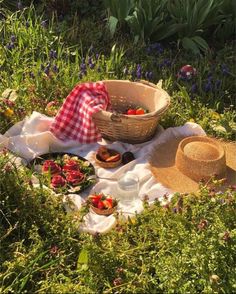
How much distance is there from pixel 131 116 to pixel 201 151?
0.62 metres

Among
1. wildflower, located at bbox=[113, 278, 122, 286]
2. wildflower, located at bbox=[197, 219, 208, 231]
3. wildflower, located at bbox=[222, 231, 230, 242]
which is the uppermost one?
wildflower, located at bbox=[222, 231, 230, 242]

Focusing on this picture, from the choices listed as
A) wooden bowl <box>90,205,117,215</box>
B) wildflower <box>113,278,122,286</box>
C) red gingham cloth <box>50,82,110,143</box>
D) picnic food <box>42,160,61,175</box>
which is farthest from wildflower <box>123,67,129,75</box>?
wildflower <box>113,278,122,286</box>

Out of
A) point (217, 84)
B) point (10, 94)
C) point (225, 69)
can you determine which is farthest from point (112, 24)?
point (10, 94)

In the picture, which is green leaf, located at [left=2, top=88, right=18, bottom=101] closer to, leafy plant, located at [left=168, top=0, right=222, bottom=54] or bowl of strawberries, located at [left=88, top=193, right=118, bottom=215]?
bowl of strawberries, located at [left=88, top=193, right=118, bottom=215]

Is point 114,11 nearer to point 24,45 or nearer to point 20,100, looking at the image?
point 24,45

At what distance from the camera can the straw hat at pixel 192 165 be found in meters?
4.00

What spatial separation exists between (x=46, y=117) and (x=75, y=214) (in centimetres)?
133

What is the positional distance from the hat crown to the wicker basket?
0.40 meters

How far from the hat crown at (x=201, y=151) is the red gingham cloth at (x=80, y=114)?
81 centimetres

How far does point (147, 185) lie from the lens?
13.2ft

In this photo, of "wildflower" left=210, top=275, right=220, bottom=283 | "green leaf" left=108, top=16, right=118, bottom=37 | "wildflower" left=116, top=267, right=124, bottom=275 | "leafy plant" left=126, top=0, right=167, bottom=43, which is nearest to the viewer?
"wildflower" left=210, top=275, right=220, bottom=283

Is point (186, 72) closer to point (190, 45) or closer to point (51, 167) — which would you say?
point (190, 45)

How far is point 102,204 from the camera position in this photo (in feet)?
12.4

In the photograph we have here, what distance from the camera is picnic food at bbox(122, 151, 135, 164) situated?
4272 millimetres
